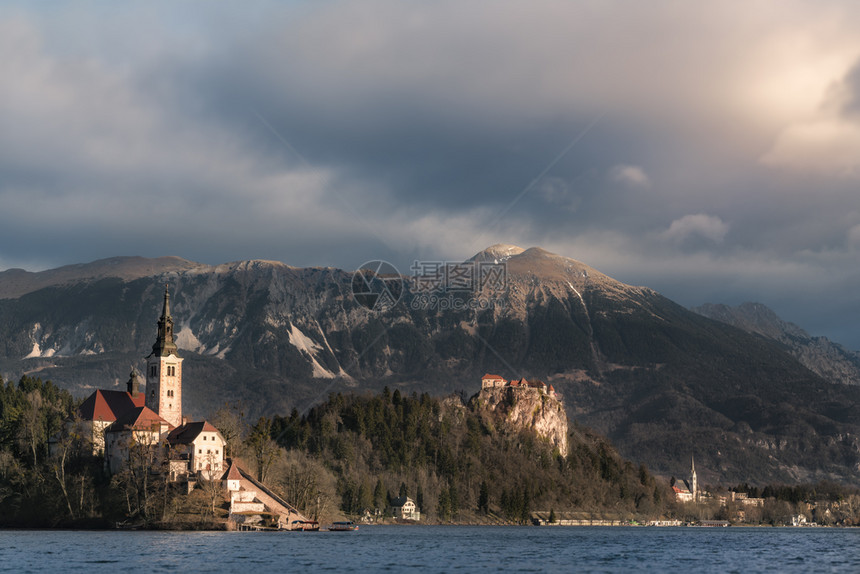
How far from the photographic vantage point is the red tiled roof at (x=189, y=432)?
178 meters

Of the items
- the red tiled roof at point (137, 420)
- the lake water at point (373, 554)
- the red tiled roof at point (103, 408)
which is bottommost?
the lake water at point (373, 554)

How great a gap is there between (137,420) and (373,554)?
73627 mm

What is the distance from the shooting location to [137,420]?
184 metres

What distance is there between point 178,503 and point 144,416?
2436 centimetres

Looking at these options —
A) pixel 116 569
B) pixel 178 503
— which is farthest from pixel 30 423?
pixel 116 569

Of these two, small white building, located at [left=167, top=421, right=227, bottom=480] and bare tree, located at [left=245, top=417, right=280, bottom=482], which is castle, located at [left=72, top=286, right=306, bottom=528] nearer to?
small white building, located at [left=167, top=421, right=227, bottom=480]

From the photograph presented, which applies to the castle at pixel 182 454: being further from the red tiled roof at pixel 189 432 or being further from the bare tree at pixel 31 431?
the bare tree at pixel 31 431

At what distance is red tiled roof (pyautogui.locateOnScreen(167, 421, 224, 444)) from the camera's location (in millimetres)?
178125

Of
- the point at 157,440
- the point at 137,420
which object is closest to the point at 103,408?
the point at 137,420

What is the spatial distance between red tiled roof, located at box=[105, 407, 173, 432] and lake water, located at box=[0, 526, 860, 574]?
2413cm

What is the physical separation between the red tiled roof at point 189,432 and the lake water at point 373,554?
22524 millimetres

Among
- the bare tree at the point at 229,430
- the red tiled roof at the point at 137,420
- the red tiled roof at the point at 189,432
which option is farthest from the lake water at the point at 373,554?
the bare tree at the point at 229,430

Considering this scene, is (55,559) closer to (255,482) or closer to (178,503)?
(178,503)

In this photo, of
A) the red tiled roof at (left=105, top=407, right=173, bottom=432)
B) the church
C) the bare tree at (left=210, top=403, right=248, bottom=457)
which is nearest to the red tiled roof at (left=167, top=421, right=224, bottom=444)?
the church
